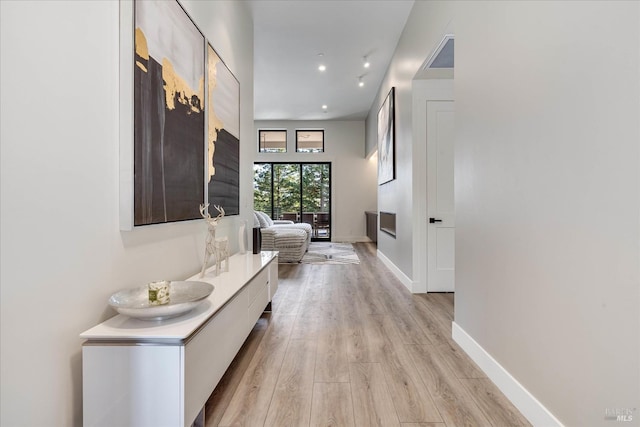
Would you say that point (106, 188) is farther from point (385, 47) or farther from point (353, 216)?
point (353, 216)

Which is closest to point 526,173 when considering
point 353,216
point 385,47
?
point 385,47

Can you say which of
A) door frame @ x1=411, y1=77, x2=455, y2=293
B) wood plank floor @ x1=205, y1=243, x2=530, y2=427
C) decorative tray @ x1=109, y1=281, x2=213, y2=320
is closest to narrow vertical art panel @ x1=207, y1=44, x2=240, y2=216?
decorative tray @ x1=109, y1=281, x2=213, y2=320

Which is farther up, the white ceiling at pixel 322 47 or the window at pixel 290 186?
the white ceiling at pixel 322 47

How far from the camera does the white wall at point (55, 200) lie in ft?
3.05

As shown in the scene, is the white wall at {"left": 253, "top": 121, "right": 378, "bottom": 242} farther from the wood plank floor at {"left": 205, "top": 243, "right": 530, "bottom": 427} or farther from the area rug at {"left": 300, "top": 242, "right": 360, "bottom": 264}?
the wood plank floor at {"left": 205, "top": 243, "right": 530, "bottom": 427}

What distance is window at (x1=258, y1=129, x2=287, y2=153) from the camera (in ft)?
28.5

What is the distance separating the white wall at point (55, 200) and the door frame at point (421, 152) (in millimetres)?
2858

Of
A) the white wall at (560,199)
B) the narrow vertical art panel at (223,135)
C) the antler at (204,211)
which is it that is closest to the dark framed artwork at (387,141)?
the narrow vertical art panel at (223,135)

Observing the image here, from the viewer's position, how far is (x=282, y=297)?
340 cm

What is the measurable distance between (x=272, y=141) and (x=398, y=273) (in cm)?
576

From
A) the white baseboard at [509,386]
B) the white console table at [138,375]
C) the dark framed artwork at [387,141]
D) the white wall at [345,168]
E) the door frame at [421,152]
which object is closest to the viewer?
the white console table at [138,375]

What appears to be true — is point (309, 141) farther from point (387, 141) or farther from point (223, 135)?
point (223, 135)

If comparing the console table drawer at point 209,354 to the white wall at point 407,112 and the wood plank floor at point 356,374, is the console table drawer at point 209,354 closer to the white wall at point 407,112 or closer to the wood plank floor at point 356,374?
the wood plank floor at point 356,374

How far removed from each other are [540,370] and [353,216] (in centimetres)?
726
